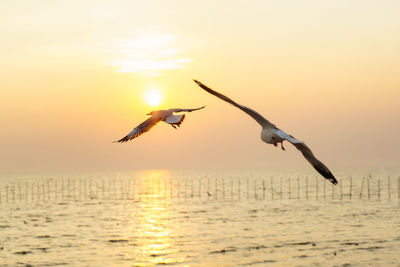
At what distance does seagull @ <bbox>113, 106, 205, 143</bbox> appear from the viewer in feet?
53.4

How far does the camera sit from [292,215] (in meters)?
127

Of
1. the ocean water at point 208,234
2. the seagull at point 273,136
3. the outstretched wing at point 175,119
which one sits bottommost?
the ocean water at point 208,234

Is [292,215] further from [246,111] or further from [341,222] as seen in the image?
[246,111]

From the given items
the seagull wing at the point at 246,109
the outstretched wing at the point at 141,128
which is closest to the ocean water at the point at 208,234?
the outstretched wing at the point at 141,128

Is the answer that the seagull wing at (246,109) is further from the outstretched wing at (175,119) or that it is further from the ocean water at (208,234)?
the ocean water at (208,234)

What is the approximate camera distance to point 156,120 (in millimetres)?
18438

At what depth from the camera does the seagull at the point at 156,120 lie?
16288 mm

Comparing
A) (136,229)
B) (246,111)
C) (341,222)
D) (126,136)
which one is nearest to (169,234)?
(136,229)

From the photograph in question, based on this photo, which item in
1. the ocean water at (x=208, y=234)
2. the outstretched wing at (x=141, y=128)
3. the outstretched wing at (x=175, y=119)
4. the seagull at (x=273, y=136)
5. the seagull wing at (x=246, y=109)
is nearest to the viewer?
the seagull wing at (x=246, y=109)

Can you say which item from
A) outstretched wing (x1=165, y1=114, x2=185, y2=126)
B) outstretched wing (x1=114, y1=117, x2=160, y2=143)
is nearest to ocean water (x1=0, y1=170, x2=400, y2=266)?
outstretched wing (x1=114, y1=117, x2=160, y2=143)

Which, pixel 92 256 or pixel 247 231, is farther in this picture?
pixel 247 231

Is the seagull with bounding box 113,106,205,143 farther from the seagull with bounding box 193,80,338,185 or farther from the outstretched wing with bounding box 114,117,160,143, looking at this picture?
the seagull with bounding box 193,80,338,185

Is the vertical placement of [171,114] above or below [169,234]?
above

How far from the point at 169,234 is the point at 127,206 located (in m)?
66.4
